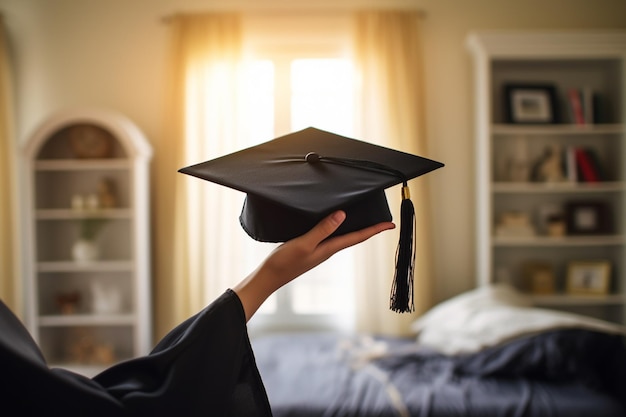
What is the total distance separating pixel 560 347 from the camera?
214 cm

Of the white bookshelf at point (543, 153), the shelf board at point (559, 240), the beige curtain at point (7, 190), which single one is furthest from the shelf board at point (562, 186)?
the beige curtain at point (7, 190)

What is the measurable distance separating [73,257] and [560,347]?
118 inches

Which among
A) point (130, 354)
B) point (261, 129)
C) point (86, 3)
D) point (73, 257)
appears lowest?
point (130, 354)

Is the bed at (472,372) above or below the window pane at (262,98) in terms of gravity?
below

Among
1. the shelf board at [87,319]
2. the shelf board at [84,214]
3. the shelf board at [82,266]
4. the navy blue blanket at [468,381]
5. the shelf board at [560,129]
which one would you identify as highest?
the shelf board at [560,129]

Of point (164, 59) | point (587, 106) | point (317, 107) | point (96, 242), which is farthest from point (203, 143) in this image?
point (587, 106)

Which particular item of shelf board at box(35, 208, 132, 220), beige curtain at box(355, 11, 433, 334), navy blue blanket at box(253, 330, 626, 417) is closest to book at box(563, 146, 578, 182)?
beige curtain at box(355, 11, 433, 334)

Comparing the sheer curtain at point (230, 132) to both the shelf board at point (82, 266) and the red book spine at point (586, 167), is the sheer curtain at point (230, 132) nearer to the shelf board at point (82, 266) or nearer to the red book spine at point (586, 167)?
the shelf board at point (82, 266)

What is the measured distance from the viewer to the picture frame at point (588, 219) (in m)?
3.17

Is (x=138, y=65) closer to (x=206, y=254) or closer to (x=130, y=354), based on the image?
(x=206, y=254)

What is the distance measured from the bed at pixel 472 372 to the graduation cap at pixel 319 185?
1.17 metres

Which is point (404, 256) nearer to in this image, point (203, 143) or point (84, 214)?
point (203, 143)

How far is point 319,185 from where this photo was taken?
38.0 inches

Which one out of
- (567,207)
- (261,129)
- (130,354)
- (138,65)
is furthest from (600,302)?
(138,65)
